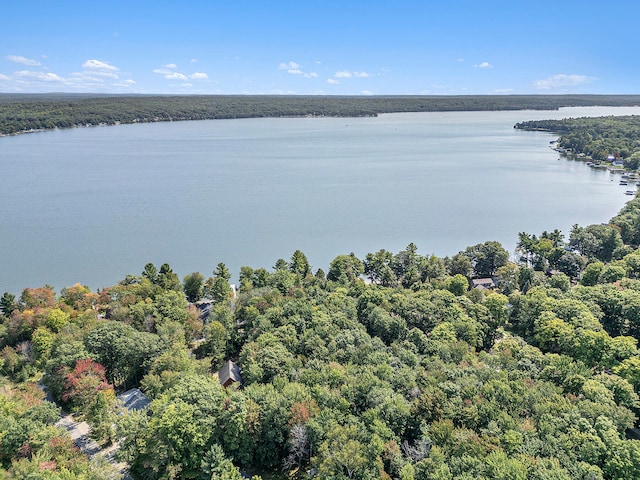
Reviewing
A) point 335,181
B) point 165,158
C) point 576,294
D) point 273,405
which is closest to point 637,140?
point 335,181

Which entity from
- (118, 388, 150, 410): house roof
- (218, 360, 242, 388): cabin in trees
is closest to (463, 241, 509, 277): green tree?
(218, 360, 242, 388): cabin in trees

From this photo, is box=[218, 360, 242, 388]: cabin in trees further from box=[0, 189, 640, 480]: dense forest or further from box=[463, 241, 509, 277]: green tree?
box=[463, 241, 509, 277]: green tree

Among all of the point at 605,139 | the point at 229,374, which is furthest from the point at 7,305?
the point at 605,139

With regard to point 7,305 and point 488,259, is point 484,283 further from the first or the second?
point 7,305

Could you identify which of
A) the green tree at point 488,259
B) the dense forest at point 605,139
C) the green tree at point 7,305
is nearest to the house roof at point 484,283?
the green tree at point 488,259

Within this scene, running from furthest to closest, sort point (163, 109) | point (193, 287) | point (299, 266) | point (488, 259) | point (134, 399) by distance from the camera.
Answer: point (163, 109) → point (488, 259) → point (299, 266) → point (193, 287) → point (134, 399)

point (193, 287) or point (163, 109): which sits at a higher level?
point (163, 109)

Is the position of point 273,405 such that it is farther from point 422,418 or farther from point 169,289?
point 169,289
